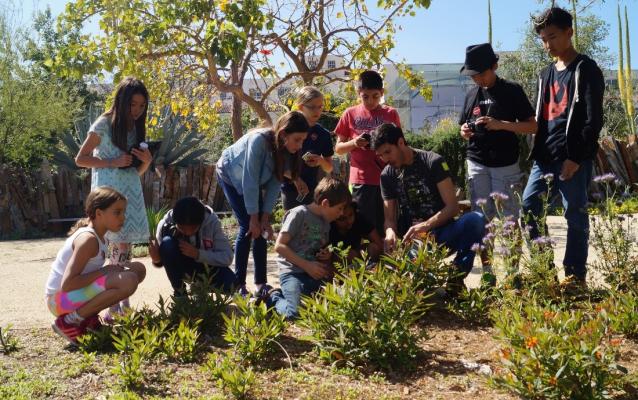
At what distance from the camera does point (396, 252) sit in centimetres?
368

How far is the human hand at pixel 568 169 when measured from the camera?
4.26 m

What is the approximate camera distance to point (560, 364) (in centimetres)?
246

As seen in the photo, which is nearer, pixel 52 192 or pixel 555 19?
pixel 555 19

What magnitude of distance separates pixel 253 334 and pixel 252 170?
1592 mm

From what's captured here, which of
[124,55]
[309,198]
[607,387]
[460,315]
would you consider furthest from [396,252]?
[124,55]

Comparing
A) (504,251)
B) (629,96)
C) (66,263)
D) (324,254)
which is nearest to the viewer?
(504,251)

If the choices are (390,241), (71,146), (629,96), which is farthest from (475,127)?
(629,96)

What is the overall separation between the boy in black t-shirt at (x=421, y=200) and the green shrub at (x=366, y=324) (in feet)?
3.33

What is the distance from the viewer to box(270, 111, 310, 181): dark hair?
461 cm

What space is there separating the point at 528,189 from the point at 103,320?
9.50ft

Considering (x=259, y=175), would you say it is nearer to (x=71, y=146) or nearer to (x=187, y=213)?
(x=187, y=213)

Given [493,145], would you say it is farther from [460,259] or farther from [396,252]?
[396,252]

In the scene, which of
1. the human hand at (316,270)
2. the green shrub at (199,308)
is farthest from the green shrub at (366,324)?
the human hand at (316,270)

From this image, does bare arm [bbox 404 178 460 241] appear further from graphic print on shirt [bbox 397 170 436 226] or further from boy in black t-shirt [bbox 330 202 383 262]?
boy in black t-shirt [bbox 330 202 383 262]
